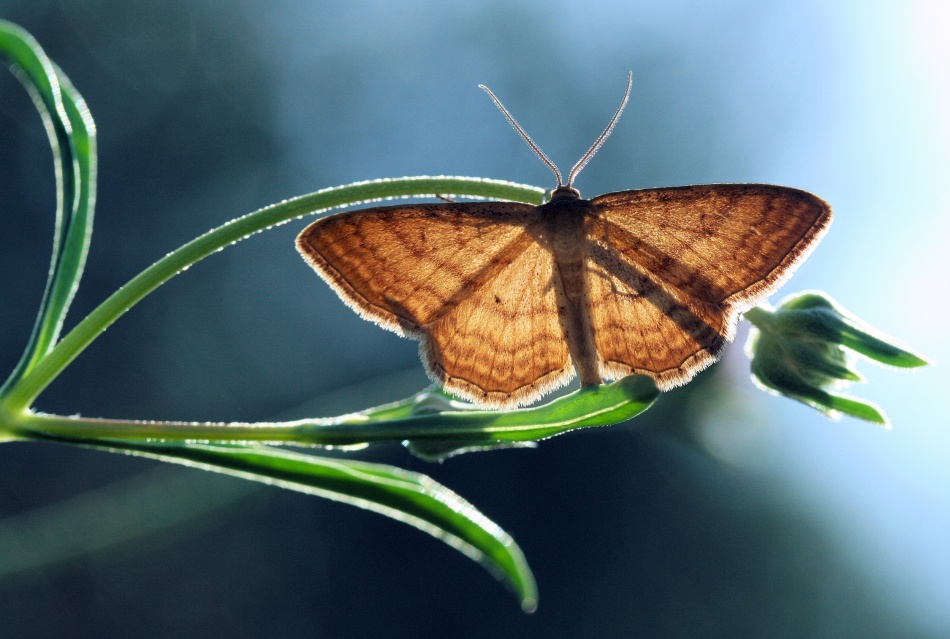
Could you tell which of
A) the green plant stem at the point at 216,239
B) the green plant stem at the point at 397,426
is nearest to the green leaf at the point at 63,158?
the green plant stem at the point at 216,239

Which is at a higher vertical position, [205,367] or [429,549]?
[205,367]

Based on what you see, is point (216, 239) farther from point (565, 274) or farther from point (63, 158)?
point (565, 274)

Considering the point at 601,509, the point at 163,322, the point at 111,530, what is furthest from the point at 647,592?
the point at 111,530

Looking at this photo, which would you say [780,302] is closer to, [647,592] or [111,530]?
[111,530]

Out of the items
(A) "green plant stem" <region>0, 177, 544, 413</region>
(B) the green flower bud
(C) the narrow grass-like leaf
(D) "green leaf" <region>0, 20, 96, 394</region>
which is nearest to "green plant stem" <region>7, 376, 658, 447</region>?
(C) the narrow grass-like leaf

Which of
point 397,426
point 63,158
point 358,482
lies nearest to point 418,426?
point 397,426

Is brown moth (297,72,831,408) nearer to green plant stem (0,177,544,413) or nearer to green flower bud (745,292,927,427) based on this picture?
green plant stem (0,177,544,413)

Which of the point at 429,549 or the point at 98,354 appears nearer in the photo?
the point at 98,354
